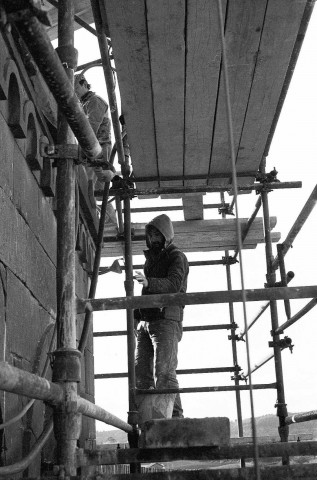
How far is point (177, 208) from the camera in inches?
291

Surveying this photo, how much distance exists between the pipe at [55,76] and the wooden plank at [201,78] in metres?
1.44

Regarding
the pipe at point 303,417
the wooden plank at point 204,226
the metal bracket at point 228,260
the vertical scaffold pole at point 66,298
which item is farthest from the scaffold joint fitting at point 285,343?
the vertical scaffold pole at point 66,298

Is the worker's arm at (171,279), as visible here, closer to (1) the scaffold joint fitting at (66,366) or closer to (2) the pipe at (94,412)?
(2) the pipe at (94,412)

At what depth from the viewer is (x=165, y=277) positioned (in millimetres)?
5766

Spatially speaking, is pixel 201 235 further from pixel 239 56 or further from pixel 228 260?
pixel 239 56

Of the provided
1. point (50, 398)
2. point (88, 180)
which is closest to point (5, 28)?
point (50, 398)

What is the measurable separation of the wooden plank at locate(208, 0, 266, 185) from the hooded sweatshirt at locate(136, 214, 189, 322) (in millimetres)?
815

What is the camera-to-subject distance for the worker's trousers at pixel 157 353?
5594 mm

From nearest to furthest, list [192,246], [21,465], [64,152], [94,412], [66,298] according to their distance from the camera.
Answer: [21,465] → [66,298] → [64,152] → [94,412] → [192,246]

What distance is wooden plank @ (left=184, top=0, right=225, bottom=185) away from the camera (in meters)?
4.02

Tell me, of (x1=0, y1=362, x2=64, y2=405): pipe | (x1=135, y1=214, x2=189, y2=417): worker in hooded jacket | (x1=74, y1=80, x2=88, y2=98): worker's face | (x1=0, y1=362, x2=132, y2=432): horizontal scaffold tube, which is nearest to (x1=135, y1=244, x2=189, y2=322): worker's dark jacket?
(x1=135, y1=214, x2=189, y2=417): worker in hooded jacket

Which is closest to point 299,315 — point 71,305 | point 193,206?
point 71,305

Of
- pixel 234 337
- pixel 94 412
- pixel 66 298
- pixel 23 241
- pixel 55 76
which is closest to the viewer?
pixel 55 76

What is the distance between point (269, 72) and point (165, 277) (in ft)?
6.30
